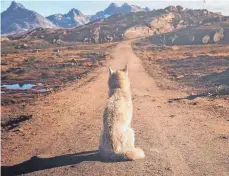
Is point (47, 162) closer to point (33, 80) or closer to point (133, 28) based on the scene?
point (33, 80)

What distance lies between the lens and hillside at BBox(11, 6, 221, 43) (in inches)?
4540

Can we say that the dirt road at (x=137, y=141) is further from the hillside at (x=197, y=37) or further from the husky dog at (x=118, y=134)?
the hillside at (x=197, y=37)

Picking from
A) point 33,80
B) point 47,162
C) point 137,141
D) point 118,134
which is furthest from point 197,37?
point 118,134

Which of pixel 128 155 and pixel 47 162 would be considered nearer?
pixel 128 155

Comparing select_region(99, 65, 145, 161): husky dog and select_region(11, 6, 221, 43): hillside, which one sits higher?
select_region(11, 6, 221, 43): hillside

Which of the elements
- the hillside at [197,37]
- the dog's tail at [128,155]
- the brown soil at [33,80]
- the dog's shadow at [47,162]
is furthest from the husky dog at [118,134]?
the hillside at [197,37]

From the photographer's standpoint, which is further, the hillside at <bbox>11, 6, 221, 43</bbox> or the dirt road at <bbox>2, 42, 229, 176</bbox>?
the hillside at <bbox>11, 6, 221, 43</bbox>

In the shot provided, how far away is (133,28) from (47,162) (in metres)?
A: 112

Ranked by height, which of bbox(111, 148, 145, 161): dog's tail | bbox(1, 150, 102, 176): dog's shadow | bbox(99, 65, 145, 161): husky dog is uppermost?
bbox(99, 65, 145, 161): husky dog

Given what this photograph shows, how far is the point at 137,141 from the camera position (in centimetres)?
1354

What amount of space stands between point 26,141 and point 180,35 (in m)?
79.6

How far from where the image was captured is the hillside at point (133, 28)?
11531cm

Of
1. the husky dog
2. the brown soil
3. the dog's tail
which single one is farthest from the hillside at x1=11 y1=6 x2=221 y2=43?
the dog's tail

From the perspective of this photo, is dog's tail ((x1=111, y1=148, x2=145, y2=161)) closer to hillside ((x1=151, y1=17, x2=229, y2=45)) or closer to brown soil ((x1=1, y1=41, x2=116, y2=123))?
brown soil ((x1=1, y1=41, x2=116, y2=123))
